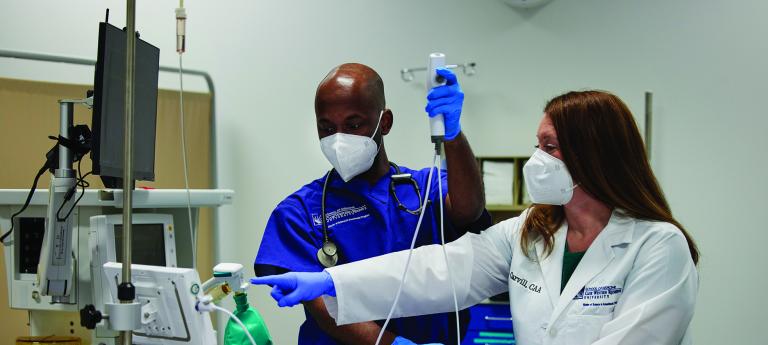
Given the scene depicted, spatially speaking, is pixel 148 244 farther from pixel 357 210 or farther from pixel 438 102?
pixel 438 102

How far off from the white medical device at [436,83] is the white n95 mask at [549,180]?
0.27 metres

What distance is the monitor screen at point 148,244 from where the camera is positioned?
1.86 m

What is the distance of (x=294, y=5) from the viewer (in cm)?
345

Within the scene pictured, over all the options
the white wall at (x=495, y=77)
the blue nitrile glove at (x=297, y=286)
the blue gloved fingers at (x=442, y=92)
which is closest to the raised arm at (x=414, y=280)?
the blue nitrile glove at (x=297, y=286)

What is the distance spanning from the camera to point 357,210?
1.47m

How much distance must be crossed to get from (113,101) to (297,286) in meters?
0.59

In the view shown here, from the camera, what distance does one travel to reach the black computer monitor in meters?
1.41

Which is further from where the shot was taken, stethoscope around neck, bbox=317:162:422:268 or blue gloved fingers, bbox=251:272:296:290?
stethoscope around neck, bbox=317:162:422:268

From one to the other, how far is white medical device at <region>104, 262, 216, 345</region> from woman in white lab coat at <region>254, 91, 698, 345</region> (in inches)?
5.5

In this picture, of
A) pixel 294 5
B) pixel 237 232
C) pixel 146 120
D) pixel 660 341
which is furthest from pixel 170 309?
pixel 294 5

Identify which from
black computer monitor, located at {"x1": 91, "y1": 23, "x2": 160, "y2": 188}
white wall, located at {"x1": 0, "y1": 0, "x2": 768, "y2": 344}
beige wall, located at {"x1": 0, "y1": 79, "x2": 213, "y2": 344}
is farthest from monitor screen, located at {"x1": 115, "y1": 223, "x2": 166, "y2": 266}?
white wall, located at {"x1": 0, "y1": 0, "x2": 768, "y2": 344}

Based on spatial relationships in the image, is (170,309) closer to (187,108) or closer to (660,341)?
(660,341)

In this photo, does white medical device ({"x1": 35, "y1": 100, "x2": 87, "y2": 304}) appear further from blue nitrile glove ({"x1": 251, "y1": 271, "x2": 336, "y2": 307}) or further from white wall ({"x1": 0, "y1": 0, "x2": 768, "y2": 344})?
white wall ({"x1": 0, "y1": 0, "x2": 768, "y2": 344})

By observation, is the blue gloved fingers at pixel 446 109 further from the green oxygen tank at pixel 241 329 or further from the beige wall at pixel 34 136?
the beige wall at pixel 34 136
